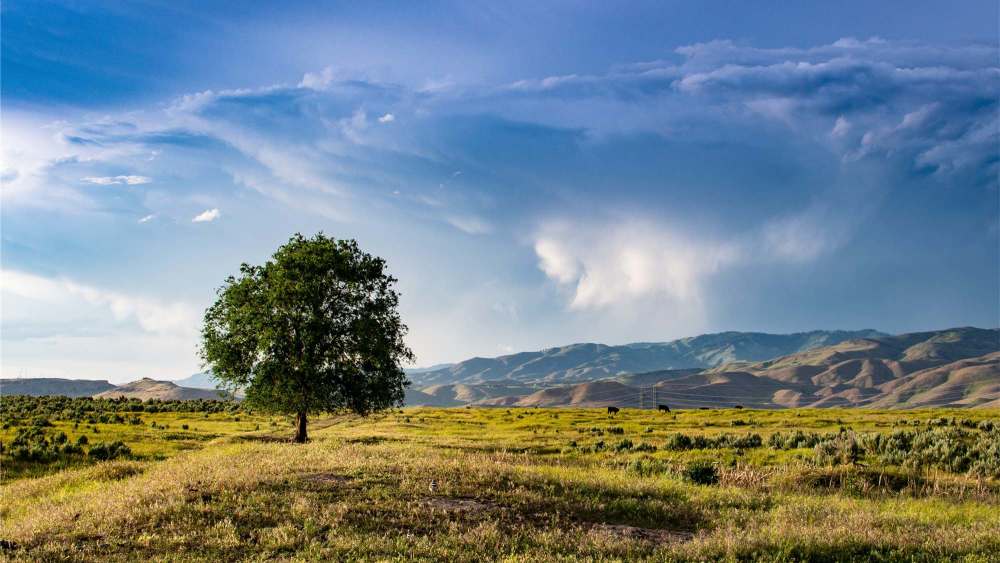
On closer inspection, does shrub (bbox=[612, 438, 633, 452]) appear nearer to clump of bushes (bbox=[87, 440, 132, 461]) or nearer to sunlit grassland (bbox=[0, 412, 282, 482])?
sunlit grassland (bbox=[0, 412, 282, 482])

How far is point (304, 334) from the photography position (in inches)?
1710

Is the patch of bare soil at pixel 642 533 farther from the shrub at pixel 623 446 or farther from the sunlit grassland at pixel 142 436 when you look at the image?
the sunlit grassland at pixel 142 436

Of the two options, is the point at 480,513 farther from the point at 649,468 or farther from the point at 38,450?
the point at 38,450

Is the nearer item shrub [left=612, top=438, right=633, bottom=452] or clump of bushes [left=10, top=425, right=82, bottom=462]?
clump of bushes [left=10, top=425, right=82, bottom=462]

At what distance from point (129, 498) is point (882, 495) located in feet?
70.8

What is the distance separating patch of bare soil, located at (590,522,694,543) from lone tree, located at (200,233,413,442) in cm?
3361

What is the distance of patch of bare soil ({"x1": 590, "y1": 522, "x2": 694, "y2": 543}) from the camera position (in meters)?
12.4

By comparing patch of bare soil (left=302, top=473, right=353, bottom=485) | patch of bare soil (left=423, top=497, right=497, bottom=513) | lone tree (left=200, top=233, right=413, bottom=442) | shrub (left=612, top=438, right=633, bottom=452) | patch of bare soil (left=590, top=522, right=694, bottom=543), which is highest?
lone tree (left=200, top=233, right=413, bottom=442)

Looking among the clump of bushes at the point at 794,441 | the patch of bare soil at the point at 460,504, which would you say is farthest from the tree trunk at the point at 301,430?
the patch of bare soil at the point at 460,504

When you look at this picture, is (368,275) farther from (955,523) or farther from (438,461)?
(955,523)

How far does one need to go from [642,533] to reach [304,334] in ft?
114

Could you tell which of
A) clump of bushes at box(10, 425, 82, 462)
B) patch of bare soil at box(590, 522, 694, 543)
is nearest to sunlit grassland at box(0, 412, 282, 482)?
clump of bushes at box(10, 425, 82, 462)

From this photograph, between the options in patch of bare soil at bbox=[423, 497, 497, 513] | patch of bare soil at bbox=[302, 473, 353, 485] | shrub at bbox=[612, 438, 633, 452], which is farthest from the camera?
shrub at bbox=[612, 438, 633, 452]

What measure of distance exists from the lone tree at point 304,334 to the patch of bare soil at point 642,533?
110 feet
